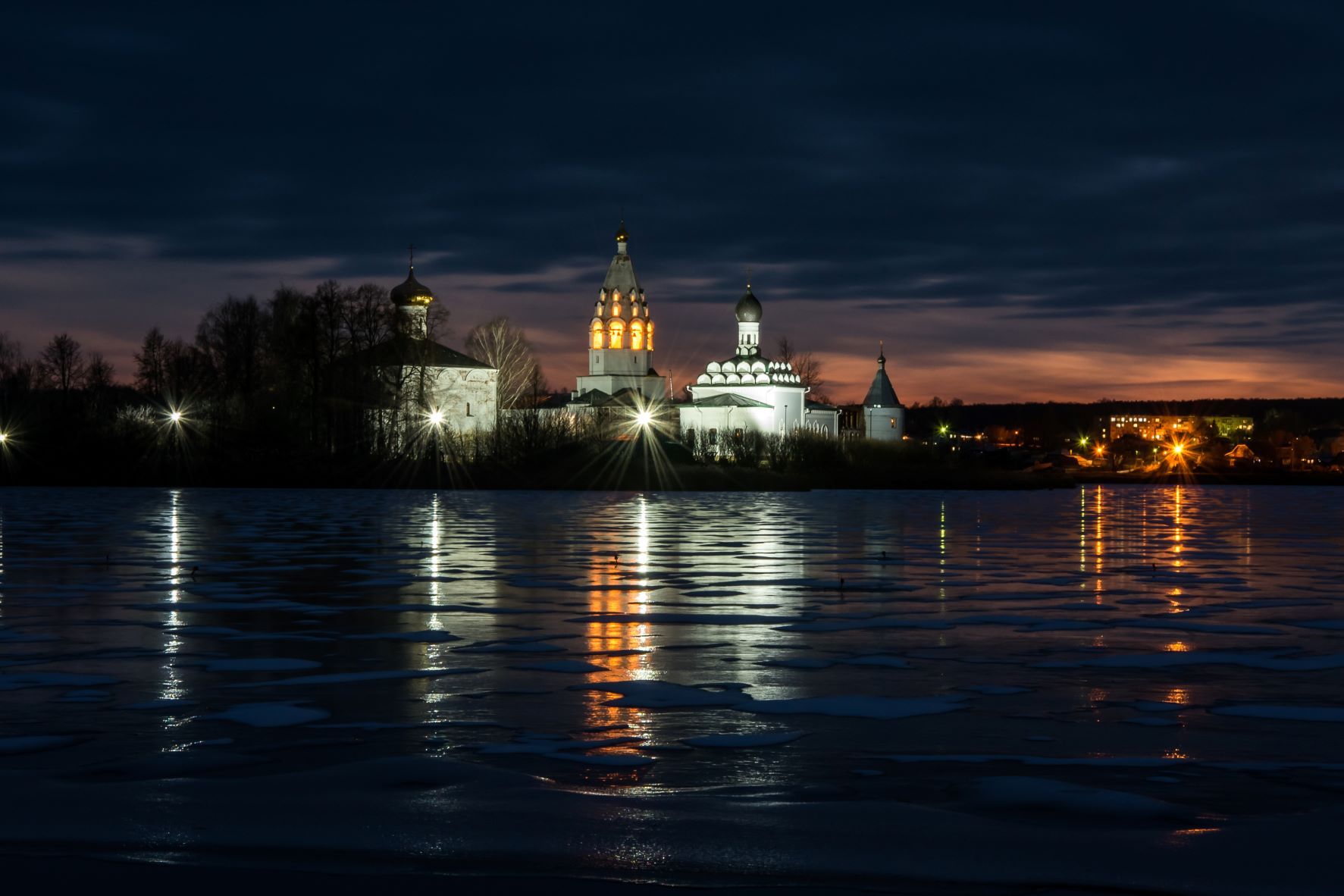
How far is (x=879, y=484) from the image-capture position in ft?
241

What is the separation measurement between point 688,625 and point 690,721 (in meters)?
4.85

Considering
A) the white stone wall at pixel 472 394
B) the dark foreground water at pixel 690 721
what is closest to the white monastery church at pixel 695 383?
the white stone wall at pixel 472 394

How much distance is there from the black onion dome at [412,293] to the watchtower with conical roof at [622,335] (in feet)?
98.5

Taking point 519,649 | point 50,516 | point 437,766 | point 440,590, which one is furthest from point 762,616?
point 50,516

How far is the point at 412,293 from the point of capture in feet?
304

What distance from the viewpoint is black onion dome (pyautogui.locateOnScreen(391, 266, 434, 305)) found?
9238 centimetres

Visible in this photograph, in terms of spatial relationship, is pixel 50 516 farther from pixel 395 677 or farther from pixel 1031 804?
pixel 1031 804

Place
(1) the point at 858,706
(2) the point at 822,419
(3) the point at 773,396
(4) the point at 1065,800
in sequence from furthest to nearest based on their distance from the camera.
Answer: (2) the point at 822,419, (3) the point at 773,396, (1) the point at 858,706, (4) the point at 1065,800

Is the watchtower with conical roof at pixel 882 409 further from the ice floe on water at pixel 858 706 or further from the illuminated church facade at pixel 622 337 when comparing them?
the ice floe on water at pixel 858 706

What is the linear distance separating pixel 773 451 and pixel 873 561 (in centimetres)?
5771

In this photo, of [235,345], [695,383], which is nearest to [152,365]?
[235,345]

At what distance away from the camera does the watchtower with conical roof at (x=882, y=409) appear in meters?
135

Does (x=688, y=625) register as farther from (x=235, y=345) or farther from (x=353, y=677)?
(x=235, y=345)

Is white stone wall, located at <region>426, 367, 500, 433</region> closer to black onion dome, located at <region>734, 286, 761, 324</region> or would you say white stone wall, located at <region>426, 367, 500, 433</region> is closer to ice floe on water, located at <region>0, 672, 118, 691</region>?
black onion dome, located at <region>734, 286, 761, 324</region>
